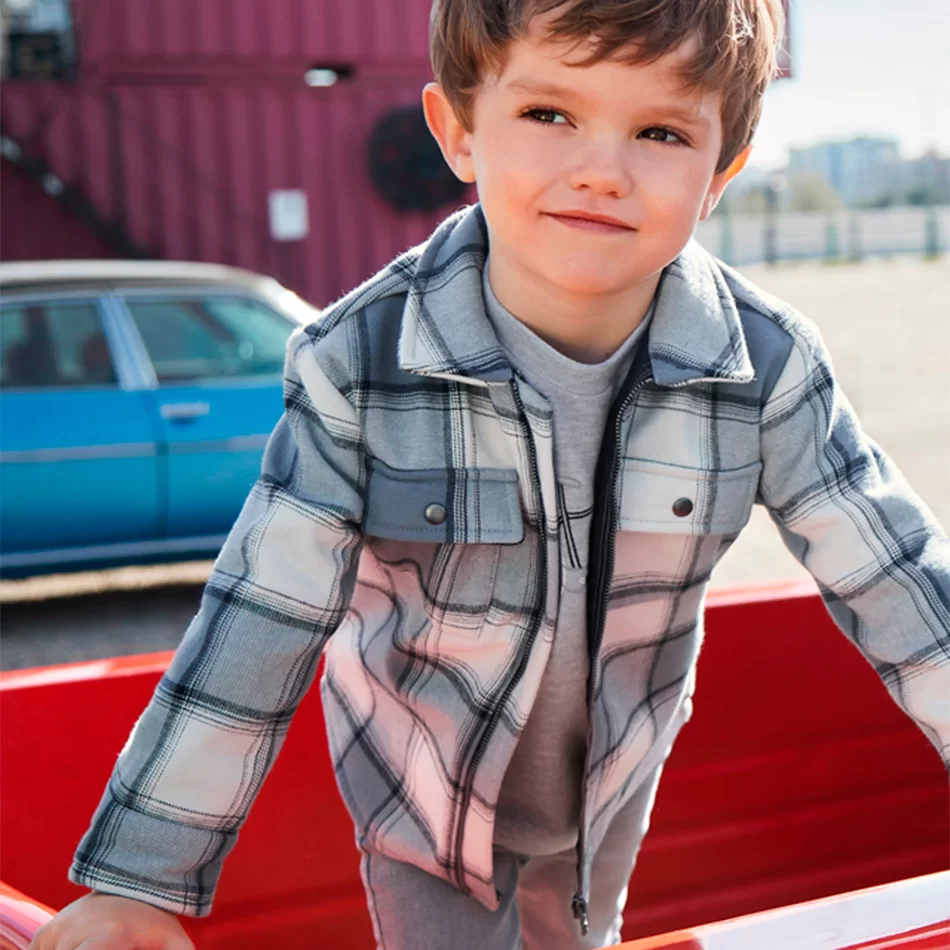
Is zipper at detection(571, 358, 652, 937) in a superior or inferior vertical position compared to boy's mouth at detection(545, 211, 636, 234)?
inferior

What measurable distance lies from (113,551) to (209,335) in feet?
2.89

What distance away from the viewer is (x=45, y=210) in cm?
918

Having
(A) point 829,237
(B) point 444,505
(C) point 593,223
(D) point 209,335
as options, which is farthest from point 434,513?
(A) point 829,237

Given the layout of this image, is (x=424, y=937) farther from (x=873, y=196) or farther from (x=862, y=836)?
(x=873, y=196)

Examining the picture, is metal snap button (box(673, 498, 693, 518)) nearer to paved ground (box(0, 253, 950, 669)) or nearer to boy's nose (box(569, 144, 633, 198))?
boy's nose (box(569, 144, 633, 198))

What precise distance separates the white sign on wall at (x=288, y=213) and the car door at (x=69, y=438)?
191 inches

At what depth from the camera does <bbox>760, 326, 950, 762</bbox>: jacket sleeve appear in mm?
1297

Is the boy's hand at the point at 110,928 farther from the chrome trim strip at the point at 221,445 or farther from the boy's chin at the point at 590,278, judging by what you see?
the chrome trim strip at the point at 221,445

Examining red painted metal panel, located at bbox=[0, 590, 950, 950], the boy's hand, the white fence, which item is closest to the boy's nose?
the boy's hand

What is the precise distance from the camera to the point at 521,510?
129 centimetres

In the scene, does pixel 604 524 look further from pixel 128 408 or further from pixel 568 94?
pixel 128 408

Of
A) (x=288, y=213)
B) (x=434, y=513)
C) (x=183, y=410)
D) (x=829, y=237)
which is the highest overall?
(x=434, y=513)

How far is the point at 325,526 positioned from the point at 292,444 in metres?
0.09

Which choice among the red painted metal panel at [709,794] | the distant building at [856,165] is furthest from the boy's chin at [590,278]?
the distant building at [856,165]
